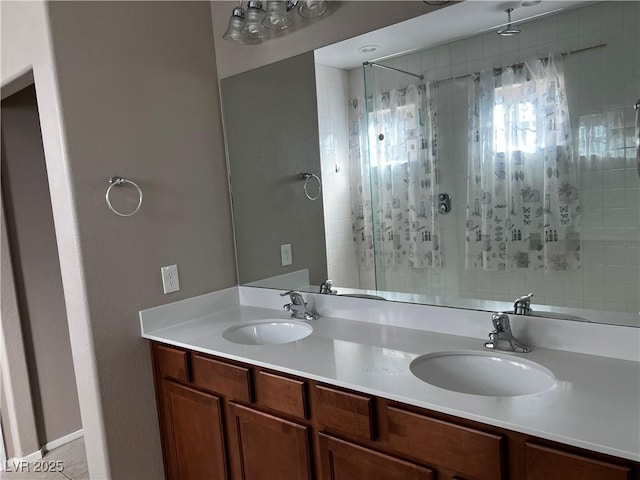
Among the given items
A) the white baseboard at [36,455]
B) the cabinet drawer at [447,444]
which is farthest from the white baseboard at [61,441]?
the cabinet drawer at [447,444]

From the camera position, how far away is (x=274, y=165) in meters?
2.31

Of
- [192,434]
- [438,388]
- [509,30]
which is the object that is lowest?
[192,434]

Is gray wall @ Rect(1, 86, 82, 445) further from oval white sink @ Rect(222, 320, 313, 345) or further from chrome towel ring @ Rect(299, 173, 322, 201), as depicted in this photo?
chrome towel ring @ Rect(299, 173, 322, 201)

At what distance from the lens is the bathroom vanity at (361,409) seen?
3.51ft

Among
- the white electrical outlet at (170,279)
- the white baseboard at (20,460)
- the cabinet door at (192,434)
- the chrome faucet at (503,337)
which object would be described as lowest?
the white baseboard at (20,460)

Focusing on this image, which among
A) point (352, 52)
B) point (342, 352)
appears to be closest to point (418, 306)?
point (342, 352)

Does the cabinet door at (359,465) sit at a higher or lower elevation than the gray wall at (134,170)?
lower

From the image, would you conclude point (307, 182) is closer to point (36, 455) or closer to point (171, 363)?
point (171, 363)

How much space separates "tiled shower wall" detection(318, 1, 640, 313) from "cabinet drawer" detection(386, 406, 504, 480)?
633mm

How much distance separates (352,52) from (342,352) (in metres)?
1.16

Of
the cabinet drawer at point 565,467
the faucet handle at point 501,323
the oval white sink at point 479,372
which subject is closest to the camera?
the cabinet drawer at point 565,467

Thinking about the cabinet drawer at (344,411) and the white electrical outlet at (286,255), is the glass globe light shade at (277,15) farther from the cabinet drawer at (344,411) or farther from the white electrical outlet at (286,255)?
the cabinet drawer at (344,411)

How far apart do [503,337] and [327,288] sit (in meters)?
0.80

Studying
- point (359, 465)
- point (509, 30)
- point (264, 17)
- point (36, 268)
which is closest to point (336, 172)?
point (264, 17)
